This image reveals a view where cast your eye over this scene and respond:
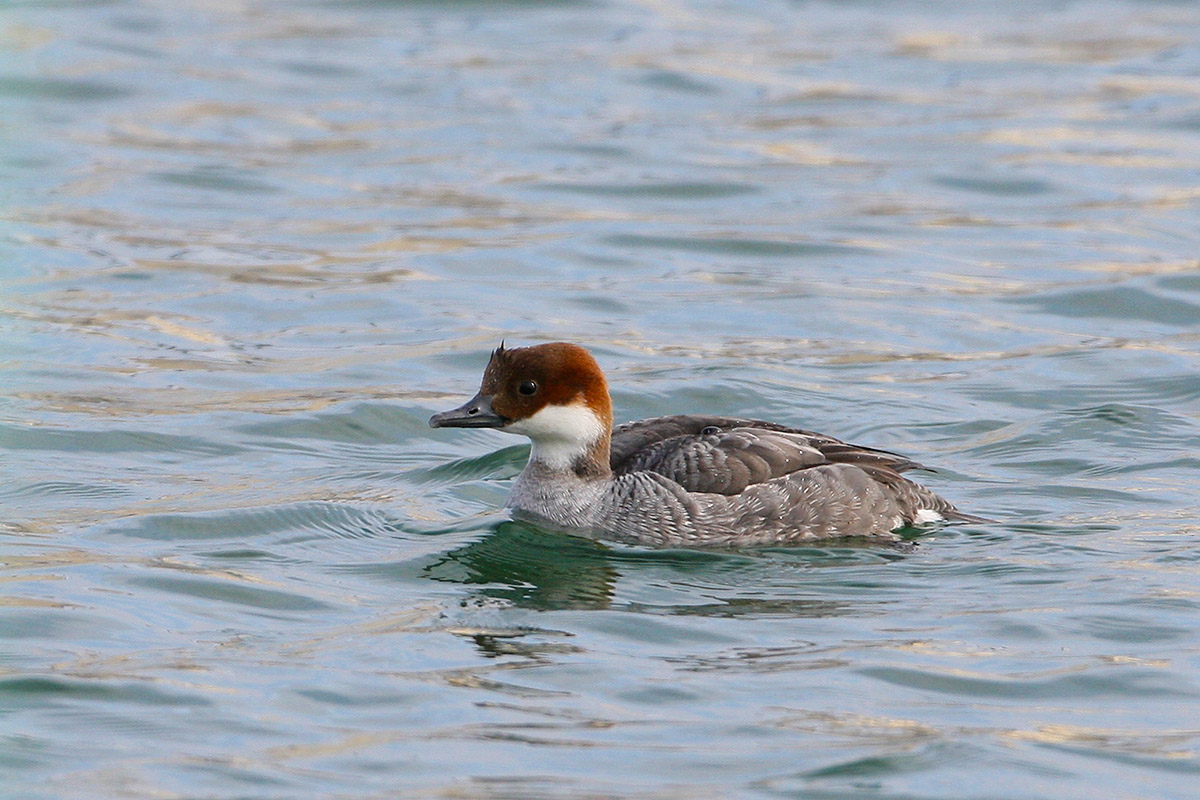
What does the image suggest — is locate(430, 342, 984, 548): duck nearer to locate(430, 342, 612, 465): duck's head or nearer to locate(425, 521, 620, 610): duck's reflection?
locate(430, 342, 612, 465): duck's head

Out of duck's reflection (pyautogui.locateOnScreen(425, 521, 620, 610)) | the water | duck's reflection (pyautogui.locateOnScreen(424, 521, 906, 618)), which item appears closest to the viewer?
the water

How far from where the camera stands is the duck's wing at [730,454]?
10164 mm

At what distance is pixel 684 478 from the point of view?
1018 centimetres

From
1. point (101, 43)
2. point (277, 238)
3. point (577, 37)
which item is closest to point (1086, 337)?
point (277, 238)

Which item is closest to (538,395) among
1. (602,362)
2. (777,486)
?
(777,486)

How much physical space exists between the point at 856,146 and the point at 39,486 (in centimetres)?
1088

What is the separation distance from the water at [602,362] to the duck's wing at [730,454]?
45 cm

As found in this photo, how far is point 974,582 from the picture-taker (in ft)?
30.6

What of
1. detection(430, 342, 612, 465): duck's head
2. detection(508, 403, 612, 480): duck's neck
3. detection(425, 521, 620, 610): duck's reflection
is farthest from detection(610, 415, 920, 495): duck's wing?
detection(425, 521, 620, 610): duck's reflection

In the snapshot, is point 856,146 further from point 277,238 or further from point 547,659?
point 547,659

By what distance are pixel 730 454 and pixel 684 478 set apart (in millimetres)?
285

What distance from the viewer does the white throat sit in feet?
33.5

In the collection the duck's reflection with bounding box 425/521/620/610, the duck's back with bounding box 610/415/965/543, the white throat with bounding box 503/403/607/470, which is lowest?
the duck's reflection with bounding box 425/521/620/610

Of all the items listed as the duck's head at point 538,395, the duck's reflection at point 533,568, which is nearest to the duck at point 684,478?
Answer: the duck's head at point 538,395
